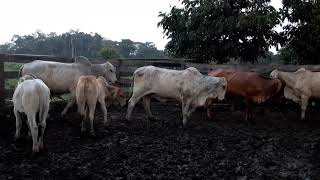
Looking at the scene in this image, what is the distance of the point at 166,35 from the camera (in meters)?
17.4

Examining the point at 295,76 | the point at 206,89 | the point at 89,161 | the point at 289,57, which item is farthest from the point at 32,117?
the point at 289,57

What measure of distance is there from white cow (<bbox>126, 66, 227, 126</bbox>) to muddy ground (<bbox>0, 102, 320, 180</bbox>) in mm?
535

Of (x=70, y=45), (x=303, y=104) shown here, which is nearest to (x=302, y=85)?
(x=303, y=104)

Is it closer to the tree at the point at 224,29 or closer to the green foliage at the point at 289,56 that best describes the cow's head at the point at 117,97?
the tree at the point at 224,29

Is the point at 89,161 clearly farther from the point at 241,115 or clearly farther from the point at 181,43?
the point at 181,43

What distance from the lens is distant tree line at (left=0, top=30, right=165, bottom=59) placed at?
70.7 metres

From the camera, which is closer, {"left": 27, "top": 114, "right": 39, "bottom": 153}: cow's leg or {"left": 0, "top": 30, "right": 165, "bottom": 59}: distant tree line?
{"left": 27, "top": 114, "right": 39, "bottom": 153}: cow's leg

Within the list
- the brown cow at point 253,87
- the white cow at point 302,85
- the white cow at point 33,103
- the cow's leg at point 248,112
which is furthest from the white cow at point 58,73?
the white cow at point 302,85

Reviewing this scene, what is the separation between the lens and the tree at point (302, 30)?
45.6ft

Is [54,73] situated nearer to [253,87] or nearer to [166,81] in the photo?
[166,81]

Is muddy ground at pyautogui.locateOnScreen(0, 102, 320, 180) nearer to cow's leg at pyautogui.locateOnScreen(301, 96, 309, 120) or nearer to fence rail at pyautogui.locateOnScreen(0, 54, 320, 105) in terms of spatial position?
cow's leg at pyautogui.locateOnScreen(301, 96, 309, 120)

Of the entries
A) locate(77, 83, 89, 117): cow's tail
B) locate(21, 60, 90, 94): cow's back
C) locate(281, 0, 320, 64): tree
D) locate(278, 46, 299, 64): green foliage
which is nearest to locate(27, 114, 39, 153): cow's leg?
locate(77, 83, 89, 117): cow's tail

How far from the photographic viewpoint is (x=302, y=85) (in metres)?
10.1

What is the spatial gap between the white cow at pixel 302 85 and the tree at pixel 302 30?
3.92m
